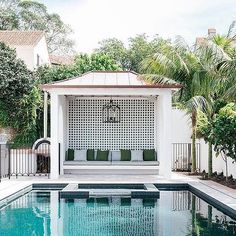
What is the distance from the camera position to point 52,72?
2897 cm

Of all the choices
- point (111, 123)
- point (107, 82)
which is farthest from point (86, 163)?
point (107, 82)

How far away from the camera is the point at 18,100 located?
26422mm

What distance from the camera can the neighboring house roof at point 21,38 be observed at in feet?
116

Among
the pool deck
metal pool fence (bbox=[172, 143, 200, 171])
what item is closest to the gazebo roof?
the pool deck

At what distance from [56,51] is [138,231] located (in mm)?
45458

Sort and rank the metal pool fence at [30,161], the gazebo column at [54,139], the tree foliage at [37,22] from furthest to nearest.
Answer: the tree foliage at [37,22], the metal pool fence at [30,161], the gazebo column at [54,139]

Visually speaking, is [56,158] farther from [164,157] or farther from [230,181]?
[230,181]

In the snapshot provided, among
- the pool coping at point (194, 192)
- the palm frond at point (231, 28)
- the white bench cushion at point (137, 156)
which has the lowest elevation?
the pool coping at point (194, 192)

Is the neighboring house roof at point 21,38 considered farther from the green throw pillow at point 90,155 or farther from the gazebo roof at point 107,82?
the green throw pillow at point 90,155

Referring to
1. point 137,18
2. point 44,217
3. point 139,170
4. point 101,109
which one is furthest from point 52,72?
point 44,217

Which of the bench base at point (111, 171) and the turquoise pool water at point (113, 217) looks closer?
the turquoise pool water at point (113, 217)

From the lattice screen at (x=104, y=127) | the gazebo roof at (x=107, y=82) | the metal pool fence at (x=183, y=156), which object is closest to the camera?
the gazebo roof at (x=107, y=82)

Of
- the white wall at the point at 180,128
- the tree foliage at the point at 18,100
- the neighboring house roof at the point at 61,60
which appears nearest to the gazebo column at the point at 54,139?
the white wall at the point at 180,128

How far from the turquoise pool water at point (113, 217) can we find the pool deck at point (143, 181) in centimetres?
29
